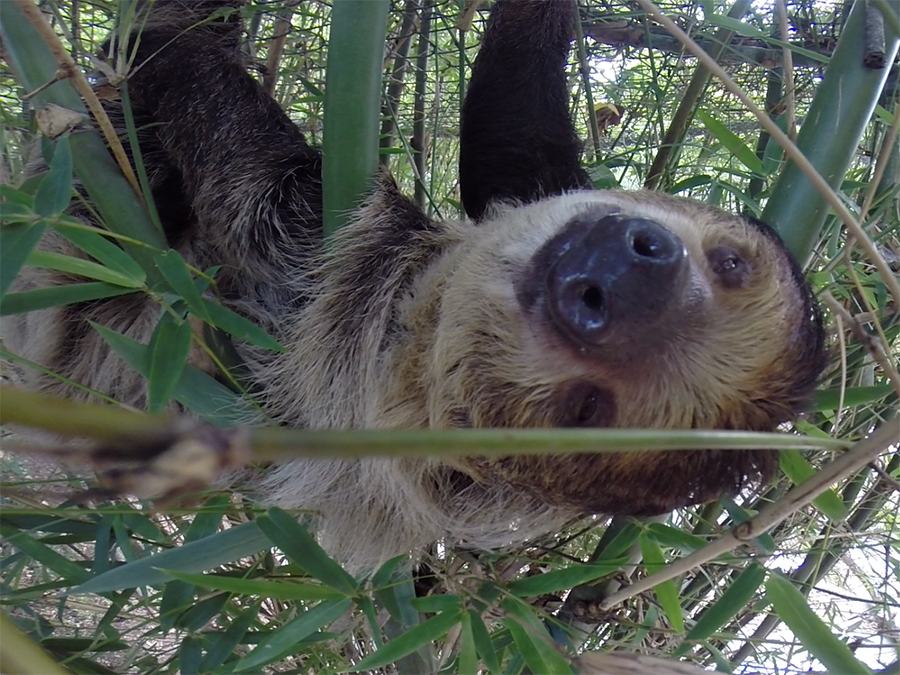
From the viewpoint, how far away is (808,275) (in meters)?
2.14

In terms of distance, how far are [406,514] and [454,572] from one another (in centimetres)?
21

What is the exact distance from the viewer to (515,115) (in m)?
2.77

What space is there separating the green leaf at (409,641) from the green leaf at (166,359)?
0.59 m

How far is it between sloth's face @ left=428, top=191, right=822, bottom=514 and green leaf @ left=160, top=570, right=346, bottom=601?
48cm

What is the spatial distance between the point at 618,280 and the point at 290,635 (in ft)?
3.00

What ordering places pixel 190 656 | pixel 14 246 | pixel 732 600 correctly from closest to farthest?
pixel 14 246, pixel 732 600, pixel 190 656

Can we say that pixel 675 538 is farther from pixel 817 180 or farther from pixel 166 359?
pixel 166 359

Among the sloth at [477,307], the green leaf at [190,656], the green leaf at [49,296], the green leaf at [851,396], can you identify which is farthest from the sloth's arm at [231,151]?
the green leaf at [851,396]

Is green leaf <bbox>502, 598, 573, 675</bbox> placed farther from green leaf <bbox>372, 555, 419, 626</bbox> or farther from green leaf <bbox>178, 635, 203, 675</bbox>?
green leaf <bbox>178, 635, 203, 675</bbox>

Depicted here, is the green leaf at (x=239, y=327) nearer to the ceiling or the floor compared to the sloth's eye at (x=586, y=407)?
nearer to the ceiling

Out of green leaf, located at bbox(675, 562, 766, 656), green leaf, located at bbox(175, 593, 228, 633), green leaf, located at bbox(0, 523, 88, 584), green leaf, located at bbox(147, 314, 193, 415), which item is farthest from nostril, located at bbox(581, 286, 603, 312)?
green leaf, located at bbox(0, 523, 88, 584)

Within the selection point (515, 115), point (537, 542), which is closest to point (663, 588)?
point (537, 542)

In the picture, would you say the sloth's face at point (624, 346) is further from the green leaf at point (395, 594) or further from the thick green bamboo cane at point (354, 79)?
the thick green bamboo cane at point (354, 79)

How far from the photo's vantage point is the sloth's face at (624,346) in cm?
153
